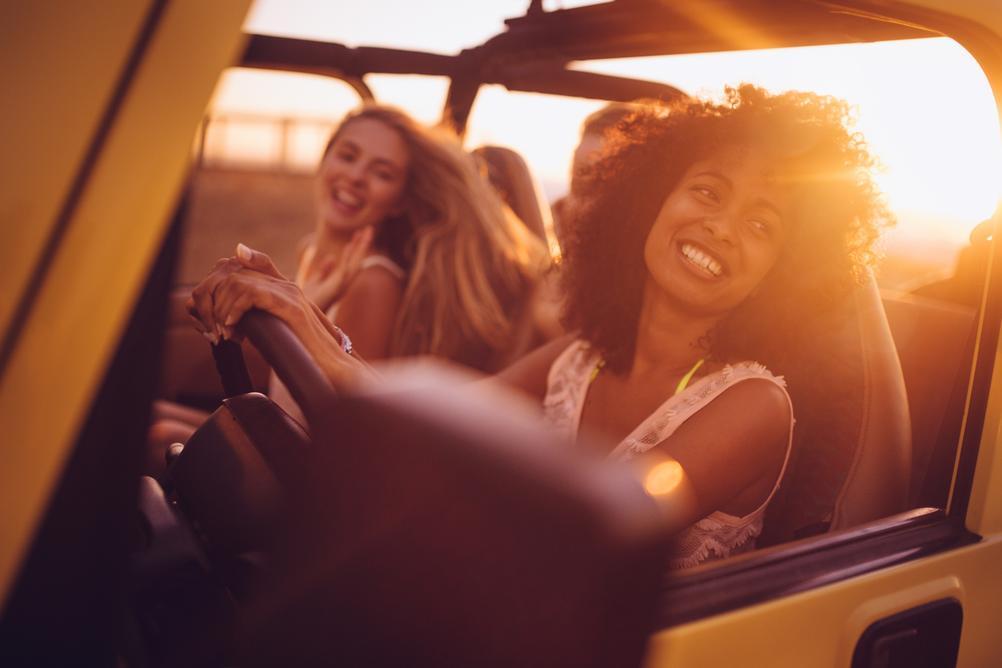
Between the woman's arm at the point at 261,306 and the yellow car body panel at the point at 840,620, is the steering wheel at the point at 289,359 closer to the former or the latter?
the woman's arm at the point at 261,306

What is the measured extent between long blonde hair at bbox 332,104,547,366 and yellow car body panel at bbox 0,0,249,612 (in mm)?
1931

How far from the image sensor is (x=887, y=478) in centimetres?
156

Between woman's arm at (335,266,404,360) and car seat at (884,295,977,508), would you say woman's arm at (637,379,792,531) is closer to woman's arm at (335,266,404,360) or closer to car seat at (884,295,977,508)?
car seat at (884,295,977,508)

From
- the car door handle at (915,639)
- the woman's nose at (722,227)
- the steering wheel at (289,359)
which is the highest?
the woman's nose at (722,227)

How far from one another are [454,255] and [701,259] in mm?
1068

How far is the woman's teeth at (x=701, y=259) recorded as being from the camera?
1877 mm

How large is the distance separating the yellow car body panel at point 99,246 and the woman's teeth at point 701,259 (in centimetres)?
132

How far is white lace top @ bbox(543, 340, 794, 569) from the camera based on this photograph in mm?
1657

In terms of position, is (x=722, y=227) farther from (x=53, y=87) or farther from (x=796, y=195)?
(x=53, y=87)

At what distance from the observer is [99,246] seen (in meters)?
0.69

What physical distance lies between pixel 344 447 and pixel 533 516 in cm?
16

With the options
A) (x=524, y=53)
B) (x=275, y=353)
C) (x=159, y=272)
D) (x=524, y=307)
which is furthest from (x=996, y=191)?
(x=524, y=307)

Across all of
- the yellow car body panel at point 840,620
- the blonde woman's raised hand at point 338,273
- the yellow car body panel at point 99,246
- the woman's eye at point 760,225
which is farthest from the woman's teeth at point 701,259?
the yellow car body panel at point 99,246

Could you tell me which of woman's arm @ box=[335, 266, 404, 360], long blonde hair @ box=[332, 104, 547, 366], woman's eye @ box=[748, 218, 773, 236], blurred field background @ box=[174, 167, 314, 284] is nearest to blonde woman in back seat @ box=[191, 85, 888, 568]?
woman's eye @ box=[748, 218, 773, 236]
